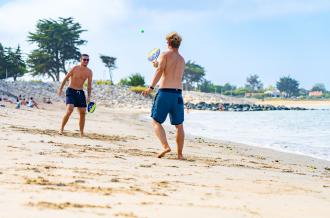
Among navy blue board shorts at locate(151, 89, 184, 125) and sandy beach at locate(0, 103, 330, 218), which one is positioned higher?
navy blue board shorts at locate(151, 89, 184, 125)

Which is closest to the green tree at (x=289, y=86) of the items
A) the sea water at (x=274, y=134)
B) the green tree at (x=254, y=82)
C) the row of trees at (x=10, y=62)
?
the green tree at (x=254, y=82)

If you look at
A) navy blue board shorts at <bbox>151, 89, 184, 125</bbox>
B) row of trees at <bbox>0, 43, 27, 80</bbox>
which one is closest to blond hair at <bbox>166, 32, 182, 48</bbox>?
navy blue board shorts at <bbox>151, 89, 184, 125</bbox>

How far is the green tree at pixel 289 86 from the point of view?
180375 mm

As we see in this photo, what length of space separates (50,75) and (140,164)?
68200mm

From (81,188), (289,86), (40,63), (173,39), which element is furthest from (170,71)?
(289,86)

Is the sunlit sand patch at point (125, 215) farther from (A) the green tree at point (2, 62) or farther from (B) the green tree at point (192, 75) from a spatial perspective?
(B) the green tree at point (192, 75)

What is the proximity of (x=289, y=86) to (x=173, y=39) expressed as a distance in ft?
588

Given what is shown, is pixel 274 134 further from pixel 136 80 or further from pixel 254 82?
pixel 254 82

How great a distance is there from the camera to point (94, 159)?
5531 mm

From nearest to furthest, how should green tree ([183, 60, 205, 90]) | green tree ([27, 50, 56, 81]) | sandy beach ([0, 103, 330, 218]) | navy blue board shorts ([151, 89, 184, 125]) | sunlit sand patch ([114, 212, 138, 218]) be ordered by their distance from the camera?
1. sunlit sand patch ([114, 212, 138, 218])
2. sandy beach ([0, 103, 330, 218])
3. navy blue board shorts ([151, 89, 184, 125])
4. green tree ([27, 50, 56, 81])
5. green tree ([183, 60, 205, 90])

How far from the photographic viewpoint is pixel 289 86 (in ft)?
590

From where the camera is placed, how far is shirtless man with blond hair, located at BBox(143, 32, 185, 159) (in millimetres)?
6605

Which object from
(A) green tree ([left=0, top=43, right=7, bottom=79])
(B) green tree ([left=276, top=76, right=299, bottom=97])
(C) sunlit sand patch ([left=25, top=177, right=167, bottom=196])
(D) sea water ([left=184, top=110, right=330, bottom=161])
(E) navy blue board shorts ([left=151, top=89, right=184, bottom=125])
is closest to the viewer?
(C) sunlit sand patch ([left=25, top=177, right=167, bottom=196])

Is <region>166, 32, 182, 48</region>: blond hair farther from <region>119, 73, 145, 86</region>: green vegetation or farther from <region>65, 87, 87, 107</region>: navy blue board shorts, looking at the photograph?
<region>119, 73, 145, 86</region>: green vegetation
